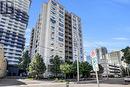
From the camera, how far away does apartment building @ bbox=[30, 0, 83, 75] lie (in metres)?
82.9

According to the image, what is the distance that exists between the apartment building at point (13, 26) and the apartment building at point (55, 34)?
2169 inches

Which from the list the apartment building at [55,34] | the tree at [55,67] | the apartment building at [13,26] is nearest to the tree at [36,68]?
the tree at [55,67]

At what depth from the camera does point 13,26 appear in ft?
498

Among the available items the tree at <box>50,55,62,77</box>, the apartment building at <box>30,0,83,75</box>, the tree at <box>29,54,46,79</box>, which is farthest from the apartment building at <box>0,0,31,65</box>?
the tree at <box>29,54,46,79</box>

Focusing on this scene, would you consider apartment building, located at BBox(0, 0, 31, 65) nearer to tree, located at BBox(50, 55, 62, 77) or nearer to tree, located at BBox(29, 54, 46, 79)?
tree, located at BBox(50, 55, 62, 77)

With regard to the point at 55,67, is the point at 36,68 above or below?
below

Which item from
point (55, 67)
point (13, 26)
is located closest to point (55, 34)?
point (55, 67)

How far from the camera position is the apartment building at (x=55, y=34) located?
8288 centimetres

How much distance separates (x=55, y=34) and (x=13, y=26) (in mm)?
75504

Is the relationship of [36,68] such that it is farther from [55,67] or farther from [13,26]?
[13,26]

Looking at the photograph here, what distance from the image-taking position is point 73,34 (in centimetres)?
9831

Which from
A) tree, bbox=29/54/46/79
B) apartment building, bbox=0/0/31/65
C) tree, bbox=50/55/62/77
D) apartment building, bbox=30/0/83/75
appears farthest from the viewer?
apartment building, bbox=0/0/31/65

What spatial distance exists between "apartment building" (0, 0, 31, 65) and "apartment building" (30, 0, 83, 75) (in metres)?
55.1

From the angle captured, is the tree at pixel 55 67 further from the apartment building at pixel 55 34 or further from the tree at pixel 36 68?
the tree at pixel 36 68
